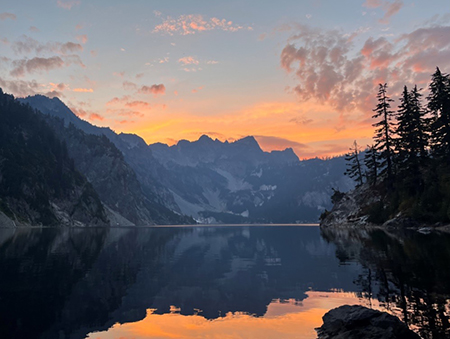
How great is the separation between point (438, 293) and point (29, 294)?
24.6 meters

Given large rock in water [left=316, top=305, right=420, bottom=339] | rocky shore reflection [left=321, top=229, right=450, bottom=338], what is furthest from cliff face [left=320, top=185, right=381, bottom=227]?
large rock in water [left=316, top=305, right=420, bottom=339]

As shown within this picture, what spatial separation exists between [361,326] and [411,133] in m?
84.3

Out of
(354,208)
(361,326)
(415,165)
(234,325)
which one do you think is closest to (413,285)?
(361,326)

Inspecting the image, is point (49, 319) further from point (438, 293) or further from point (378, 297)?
point (438, 293)

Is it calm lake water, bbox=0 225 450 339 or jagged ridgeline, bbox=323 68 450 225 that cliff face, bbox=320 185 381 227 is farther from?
calm lake water, bbox=0 225 450 339

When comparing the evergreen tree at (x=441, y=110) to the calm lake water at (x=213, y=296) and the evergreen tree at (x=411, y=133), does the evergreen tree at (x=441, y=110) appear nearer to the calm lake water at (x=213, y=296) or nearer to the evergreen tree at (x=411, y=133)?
the evergreen tree at (x=411, y=133)

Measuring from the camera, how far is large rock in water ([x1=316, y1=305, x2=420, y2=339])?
13.5 m

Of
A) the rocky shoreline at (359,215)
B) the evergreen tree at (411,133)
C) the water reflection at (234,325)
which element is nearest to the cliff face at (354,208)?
the rocky shoreline at (359,215)

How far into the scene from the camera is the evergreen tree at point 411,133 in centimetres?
8631

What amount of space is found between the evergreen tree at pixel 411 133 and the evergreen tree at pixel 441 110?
3155 mm

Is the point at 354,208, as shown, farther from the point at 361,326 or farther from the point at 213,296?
the point at 361,326

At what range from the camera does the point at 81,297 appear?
23.3 meters

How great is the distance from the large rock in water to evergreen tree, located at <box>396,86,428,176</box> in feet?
254

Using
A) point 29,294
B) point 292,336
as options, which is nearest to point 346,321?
point 292,336
